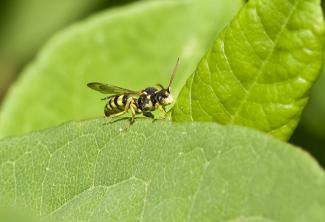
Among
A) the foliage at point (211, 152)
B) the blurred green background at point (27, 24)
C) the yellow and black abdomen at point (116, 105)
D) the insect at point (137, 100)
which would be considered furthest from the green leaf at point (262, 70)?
the blurred green background at point (27, 24)

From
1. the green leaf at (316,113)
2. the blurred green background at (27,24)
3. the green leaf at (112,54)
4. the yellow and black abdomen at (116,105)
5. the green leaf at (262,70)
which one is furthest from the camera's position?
the blurred green background at (27,24)

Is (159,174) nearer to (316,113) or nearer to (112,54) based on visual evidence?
(316,113)

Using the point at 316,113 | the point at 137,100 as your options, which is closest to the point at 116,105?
the point at 137,100

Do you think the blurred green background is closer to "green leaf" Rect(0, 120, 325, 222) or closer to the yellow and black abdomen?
the yellow and black abdomen

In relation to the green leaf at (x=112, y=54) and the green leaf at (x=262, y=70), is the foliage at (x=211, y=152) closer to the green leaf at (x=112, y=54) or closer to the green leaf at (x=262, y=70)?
the green leaf at (x=262, y=70)

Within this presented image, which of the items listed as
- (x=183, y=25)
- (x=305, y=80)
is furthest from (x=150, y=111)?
(x=305, y=80)

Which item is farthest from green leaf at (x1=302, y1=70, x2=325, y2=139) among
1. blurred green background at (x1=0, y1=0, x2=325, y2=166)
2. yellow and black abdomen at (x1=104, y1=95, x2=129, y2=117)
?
blurred green background at (x1=0, y1=0, x2=325, y2=166)
